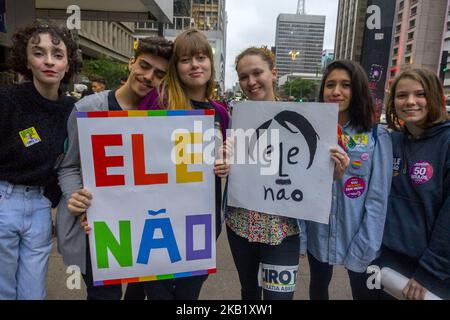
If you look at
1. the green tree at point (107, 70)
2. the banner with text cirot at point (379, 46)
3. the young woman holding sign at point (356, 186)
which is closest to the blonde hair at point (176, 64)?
the young woman holding sign at point (356, 186)

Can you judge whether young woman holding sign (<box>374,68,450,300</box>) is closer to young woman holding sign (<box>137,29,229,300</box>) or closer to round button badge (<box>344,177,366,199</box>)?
round button badge (<box>344,177,366,199</box>)

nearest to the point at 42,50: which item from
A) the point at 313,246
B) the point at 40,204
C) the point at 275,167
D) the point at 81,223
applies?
the point at 40,204

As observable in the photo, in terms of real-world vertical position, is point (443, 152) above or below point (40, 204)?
above

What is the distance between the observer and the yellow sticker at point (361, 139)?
198 centimetres

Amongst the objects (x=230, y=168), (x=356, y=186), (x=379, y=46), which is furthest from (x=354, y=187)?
(x=379, y=46)

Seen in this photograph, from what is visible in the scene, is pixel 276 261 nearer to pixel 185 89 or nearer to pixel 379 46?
pixel 185 89

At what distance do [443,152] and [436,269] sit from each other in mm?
596

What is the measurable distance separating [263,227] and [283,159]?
0.42 meters

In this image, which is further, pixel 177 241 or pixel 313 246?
pixel 313 246

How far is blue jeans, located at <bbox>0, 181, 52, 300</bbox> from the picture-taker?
175 centimetres

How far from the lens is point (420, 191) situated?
1.78 meters

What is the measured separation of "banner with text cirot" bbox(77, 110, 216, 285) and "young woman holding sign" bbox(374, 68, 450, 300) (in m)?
1.07

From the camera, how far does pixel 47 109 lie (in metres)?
1.82
